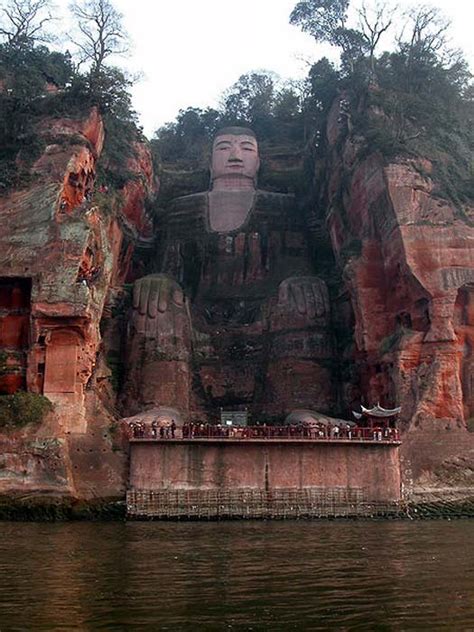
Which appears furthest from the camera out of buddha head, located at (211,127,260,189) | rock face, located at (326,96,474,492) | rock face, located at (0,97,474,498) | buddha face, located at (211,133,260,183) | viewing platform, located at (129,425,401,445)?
buddha face, located at (211,133,260,183)

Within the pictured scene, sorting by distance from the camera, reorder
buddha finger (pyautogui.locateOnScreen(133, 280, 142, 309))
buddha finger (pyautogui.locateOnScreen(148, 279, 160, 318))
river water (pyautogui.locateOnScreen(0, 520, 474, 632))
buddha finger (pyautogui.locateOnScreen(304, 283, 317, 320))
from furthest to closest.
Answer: buddha finger (pyautogui.locateOnScreen(304, 283, 317, 320))
buddha finger (pyautogui.locateOnScreen(133, 280, 142, 309))
buddha finger (pyautogui.locateOnScreen(148, 279, 160, 318))
river water (pyautogui.locateOnScreen(0, 520, 474, 632))

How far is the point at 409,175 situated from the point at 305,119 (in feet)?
66.3

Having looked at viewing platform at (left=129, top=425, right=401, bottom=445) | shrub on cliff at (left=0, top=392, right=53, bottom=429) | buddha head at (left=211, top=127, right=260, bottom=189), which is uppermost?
buddha head at (left=211, top=127, right=260, bottom=189)

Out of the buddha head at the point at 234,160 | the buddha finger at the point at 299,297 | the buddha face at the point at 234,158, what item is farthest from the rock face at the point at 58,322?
the buddha face at the point at 234,158

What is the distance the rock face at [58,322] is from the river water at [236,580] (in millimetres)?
5328

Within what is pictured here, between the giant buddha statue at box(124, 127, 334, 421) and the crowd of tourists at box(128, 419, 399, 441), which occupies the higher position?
the giant buddha statue at box(124, 127, 334, 421)

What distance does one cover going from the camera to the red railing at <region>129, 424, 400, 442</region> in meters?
28.2

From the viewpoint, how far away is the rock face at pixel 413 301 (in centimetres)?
3083

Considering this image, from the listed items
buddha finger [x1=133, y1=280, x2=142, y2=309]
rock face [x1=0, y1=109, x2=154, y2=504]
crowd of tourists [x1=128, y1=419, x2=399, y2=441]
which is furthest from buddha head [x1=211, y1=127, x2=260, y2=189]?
crowd of tourists [x1=128, y1=419, x2=399, y2=441]

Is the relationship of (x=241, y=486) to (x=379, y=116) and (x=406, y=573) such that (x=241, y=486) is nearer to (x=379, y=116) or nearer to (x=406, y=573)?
(x=406, y=573)

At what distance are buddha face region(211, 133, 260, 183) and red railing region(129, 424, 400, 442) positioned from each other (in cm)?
2178

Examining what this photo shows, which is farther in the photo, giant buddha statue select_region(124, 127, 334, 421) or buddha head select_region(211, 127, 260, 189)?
buddha head select_region(211, 127, 260, 189)

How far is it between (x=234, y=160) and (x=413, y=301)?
18.7m

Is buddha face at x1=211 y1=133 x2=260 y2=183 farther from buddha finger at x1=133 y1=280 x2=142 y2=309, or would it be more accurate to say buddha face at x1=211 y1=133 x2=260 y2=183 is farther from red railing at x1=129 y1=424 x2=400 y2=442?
red railing at x1=129 y1=424 x2=400 y2=442
